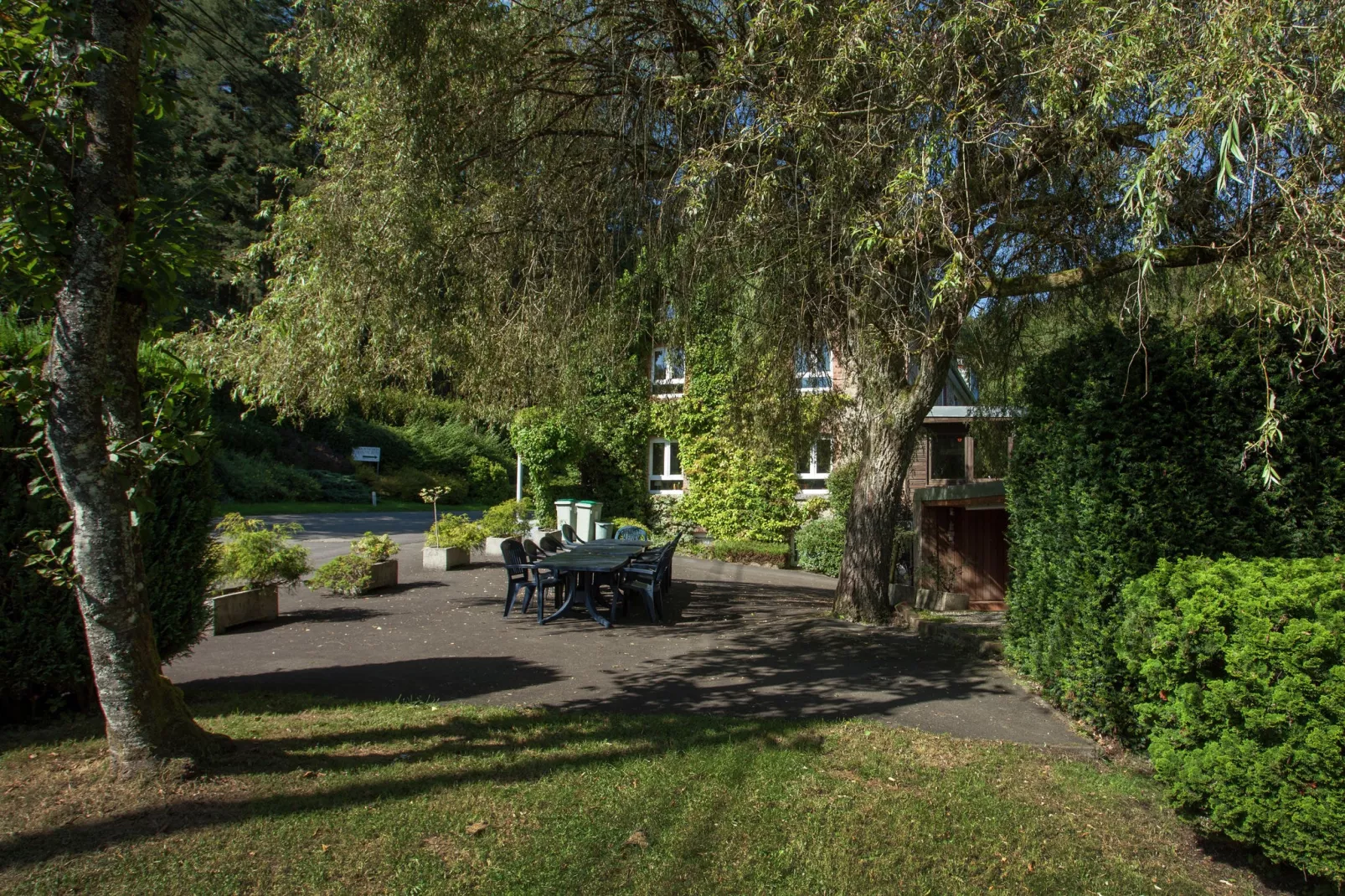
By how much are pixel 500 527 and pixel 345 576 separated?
5.40 metres

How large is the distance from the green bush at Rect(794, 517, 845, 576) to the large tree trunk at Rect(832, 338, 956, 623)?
827 cm

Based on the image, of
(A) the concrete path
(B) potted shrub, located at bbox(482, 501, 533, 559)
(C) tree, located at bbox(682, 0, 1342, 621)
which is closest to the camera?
(C) tree, located at bbox(682, 0, 1342, 621)

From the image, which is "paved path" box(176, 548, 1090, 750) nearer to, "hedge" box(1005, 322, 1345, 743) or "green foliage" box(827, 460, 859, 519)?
"hedge" box(1005, 322, 1345, 743)

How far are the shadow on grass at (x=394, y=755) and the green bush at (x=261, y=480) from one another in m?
24.0

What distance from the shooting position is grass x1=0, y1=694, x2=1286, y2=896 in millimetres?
3676

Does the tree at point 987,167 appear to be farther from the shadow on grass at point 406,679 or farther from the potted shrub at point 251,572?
the potted shrub at point 251,572

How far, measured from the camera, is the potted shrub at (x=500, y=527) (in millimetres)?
16250

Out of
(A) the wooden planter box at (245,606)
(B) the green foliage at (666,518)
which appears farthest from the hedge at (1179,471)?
(B) the green foliage at (666,518)

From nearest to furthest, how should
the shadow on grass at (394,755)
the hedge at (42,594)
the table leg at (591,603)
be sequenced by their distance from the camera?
1. the shadow on grass at (394,755)
2. the hedge at (42,594)
3. the table leg at (591,603)

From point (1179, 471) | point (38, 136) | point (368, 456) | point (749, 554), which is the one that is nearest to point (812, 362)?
point (1179, 471)

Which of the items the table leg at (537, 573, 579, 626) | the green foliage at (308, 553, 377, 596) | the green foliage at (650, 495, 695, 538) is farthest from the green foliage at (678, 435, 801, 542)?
the table leg at (537, 573, 579, 626)

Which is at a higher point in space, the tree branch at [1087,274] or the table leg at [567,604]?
the tree branch at [1087,274]

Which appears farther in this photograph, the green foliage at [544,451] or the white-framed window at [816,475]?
the white-framed window at [816,475]

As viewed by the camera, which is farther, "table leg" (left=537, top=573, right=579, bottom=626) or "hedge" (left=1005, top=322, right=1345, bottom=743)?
"table leg" (left=537, top=573, right=579, bottom=626)
